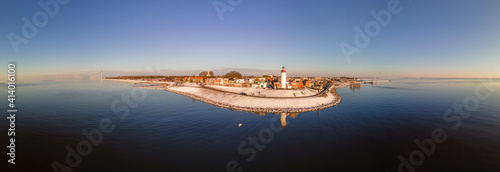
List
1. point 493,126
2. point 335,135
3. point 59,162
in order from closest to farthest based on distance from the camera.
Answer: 1. point 59,162
2. point 335,135
3. point 493,126

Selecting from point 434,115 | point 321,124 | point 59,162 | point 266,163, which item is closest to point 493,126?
point 434,115

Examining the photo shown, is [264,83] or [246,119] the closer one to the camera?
[246,119]

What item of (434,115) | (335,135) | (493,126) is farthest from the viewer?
(434,115)

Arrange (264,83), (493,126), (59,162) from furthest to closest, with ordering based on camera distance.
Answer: (264,83) → (493,126) → (59,162)

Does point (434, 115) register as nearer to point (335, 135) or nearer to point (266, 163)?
point (335, 135)

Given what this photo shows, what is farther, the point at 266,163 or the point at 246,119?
the point at 246,119

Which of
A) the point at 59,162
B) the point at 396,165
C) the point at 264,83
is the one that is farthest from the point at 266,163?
the point at 264,83

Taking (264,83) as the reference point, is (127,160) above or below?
below

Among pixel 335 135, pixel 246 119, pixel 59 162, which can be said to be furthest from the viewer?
pixel 246 119

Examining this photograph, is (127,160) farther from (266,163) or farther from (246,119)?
(246,119)
